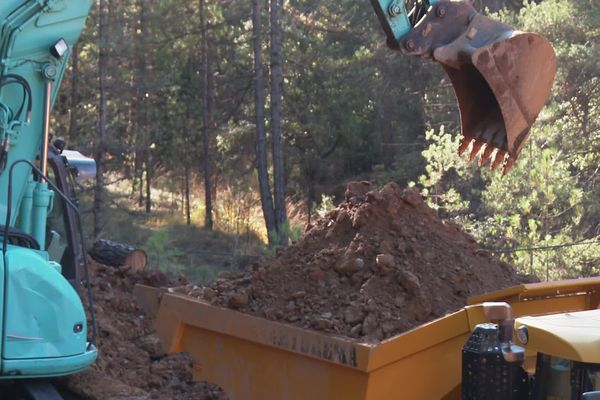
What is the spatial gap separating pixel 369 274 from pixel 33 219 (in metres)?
2.06

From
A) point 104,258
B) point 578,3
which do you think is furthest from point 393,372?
point 578,3

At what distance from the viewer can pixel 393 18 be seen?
592 centimetres

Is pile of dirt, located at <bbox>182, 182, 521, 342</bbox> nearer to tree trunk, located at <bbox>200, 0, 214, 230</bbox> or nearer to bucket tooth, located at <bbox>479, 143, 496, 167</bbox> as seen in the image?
bucket tooth, located at <bbox>479, 143, 496, 167</bbox>

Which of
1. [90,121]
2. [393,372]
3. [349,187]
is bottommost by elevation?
[393,372]

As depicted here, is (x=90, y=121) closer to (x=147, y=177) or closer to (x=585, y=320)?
(x=147, y=177)

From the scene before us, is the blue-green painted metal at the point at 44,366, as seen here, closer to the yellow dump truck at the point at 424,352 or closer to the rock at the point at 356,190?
the yellow dump truck at the point at 424,352

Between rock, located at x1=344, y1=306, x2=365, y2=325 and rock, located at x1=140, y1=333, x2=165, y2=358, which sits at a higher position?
rock, located at x1=344, y1=306, x2=365, y2=325

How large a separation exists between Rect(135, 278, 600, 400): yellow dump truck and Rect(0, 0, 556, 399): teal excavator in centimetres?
99

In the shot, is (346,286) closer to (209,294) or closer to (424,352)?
(209,294)

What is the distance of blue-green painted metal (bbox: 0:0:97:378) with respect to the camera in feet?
15.2

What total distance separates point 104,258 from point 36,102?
507cm

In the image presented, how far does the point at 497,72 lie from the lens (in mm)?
5977

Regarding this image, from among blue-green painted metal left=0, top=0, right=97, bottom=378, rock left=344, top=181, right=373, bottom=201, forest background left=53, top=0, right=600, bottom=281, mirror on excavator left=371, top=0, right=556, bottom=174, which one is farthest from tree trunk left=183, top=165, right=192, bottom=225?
blue-green painted metal left=0, top=0, right=97, bottom=378

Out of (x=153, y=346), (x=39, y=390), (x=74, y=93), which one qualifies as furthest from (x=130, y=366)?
(x=74, y=93)
